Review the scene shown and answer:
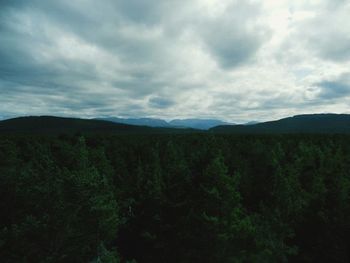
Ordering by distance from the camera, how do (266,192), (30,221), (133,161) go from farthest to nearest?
(133,161) → (266,192) → (30,221)

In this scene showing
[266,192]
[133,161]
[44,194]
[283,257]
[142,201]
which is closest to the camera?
[44,194]

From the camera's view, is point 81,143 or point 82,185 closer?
point 82,185

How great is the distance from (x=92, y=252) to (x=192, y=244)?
788cm

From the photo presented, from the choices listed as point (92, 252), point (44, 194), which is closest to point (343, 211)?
point (92, 252)

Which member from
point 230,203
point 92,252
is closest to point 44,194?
point 92,252

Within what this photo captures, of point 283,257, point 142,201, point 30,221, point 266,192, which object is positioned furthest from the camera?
point 266,192

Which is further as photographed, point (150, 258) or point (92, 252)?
point (150, 258)

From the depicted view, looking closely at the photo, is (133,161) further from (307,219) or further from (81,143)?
(307,219)

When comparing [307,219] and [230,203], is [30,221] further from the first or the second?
[307,219]

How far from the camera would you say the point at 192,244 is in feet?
72.5

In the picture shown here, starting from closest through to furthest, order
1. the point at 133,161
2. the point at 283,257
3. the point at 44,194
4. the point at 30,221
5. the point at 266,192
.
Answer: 1. the point at 30,221
2. the point at 44,194
3. the point at 283,257
4. the point at 266,192
5. the point at 133,161

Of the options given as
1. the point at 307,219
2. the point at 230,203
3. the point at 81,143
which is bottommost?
the point at 307,219

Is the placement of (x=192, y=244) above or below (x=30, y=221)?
below

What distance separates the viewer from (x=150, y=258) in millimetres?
26312
